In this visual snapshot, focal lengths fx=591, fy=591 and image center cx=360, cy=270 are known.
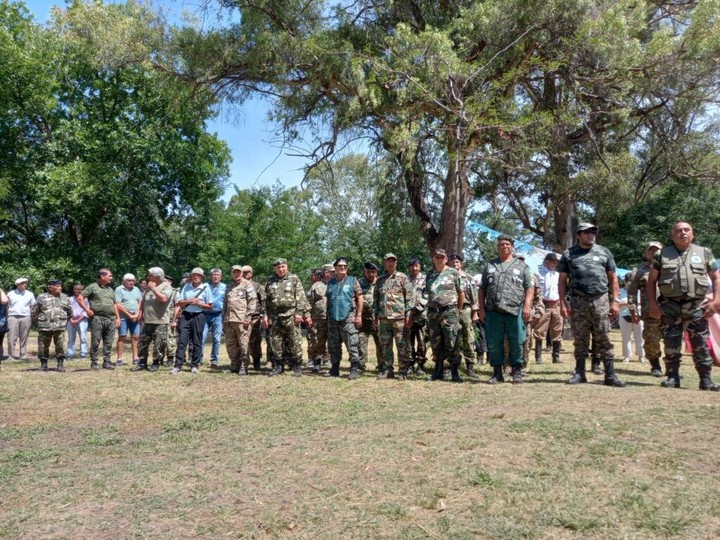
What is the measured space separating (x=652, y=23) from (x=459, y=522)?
17.7 metres

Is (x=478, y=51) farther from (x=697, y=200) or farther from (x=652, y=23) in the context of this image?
(x=697, y=200)

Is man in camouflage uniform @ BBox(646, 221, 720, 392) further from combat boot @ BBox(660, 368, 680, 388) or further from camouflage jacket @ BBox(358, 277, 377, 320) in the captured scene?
camouflage jacket @ BBox(358, 277, 377, 320)

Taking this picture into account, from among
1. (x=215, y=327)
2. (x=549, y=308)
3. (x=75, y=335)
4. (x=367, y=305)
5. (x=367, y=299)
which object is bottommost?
(x=75, y=335)

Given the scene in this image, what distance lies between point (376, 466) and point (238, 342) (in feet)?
20.2

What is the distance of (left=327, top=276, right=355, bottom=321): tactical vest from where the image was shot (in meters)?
9.34

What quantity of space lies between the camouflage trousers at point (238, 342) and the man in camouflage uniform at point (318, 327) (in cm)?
123

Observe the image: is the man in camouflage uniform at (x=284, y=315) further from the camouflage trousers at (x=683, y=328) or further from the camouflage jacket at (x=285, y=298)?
the camouflage trousers at (x=683, y=328)

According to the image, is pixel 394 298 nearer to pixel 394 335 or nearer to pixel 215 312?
pixel 394 335

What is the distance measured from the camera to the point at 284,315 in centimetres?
955

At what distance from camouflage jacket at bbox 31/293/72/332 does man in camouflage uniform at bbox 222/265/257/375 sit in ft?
11.0

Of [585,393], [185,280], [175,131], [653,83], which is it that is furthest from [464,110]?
[175,131]

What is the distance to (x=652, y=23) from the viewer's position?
55.2 ft

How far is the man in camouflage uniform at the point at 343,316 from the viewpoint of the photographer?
30.6 ft

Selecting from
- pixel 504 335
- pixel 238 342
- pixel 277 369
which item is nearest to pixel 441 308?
pixel 504 335
